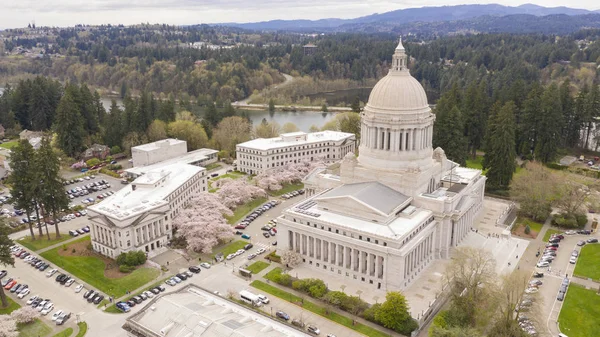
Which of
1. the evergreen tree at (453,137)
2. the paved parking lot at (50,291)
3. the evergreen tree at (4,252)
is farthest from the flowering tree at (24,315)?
the evergreen tree at (453,137)

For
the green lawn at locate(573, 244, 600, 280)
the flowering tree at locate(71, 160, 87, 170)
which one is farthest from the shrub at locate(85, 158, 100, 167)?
the green lawn at locate(573, 244, 600, 280)

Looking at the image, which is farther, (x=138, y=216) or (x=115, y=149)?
(x=115, y=149)

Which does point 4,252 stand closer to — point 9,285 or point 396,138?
point 9,285

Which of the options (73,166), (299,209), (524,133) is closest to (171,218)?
(299,209)

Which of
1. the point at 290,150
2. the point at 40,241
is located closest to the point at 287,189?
the point at 290,150

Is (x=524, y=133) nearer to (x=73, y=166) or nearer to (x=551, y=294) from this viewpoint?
(x=551, y=294)

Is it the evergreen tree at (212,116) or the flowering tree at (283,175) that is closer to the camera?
the flowering tree at (283,175)

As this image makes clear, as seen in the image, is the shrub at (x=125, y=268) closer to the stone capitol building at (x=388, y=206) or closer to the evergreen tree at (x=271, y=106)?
the stone capitol building at (x=388, y=206)
